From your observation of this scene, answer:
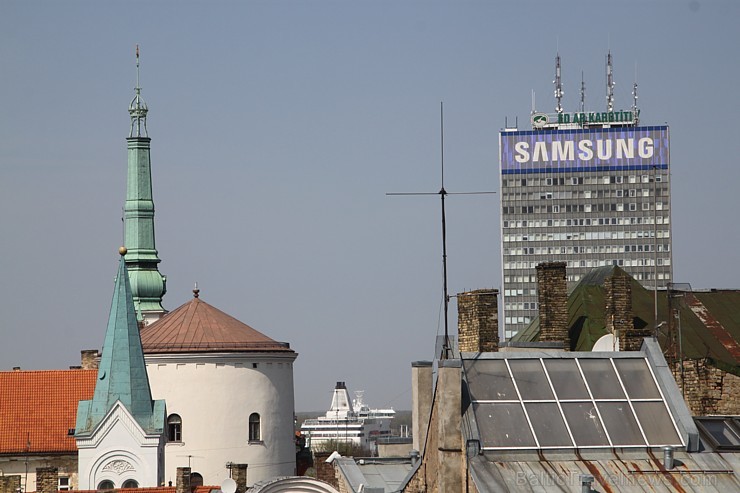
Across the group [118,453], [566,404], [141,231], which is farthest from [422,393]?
[141,231]

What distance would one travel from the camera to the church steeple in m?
99.1

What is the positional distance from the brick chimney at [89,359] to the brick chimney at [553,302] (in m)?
45.9

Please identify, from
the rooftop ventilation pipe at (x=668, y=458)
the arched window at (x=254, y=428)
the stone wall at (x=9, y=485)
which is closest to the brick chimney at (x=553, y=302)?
the rooftop ventilation pipe at (x=668, y=458)

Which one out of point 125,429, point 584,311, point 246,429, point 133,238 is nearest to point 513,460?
point 584,311

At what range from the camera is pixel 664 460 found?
27000mm

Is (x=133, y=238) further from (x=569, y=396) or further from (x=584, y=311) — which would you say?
(x=569, y=396)

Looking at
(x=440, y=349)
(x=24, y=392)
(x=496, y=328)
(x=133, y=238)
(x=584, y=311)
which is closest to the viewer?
(x=440, y=349)

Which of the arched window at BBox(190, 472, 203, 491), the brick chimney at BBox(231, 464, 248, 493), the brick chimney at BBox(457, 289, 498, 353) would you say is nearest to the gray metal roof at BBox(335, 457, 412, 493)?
the brick chimney at BBox(457, 289, 498, 353)

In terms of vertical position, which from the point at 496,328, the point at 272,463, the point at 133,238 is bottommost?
the point at 272,463

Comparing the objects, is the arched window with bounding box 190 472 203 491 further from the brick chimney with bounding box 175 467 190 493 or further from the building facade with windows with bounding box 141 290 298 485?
the brick chimney with bounding box 175 467 190 493

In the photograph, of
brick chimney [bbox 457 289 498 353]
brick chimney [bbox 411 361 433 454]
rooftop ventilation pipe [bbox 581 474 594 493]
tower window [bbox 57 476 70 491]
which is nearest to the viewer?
rooftop ventilation pipe [bbox 581 474 594 493]

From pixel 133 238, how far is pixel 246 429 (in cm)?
2488

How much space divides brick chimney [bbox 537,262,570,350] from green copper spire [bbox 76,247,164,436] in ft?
86.5

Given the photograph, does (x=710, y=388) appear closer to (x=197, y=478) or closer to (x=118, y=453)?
(x=118, y=453)
